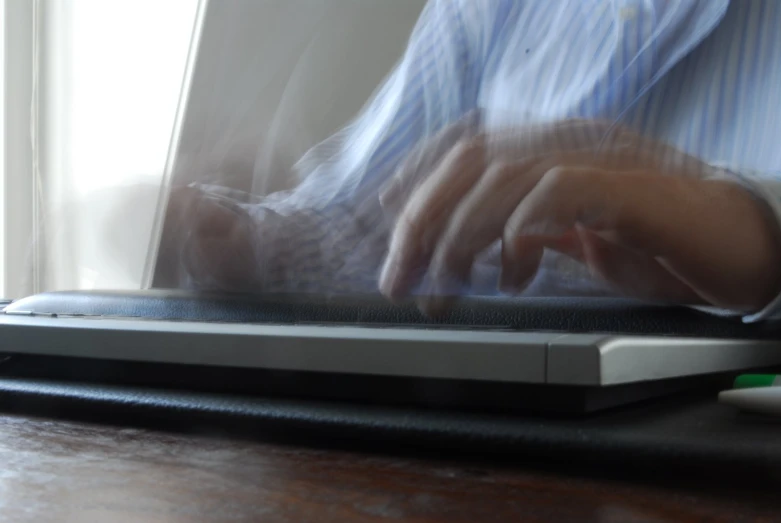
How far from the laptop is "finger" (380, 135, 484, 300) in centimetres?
1

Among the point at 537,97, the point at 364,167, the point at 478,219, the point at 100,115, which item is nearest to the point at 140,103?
the point at 100,115

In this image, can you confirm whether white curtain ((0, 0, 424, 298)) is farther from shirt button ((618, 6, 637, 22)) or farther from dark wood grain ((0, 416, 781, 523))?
dark wood grain ((0, 416, 781, 523))

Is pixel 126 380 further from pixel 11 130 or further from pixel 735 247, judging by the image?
pixel 11 130

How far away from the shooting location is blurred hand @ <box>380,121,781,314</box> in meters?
0.26

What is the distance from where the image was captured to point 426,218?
10.3 inches

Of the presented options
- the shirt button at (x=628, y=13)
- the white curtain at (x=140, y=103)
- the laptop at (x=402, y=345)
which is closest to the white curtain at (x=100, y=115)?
the white curtain at (x=140, y=103)

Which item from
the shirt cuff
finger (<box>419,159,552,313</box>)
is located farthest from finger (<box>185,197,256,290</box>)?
the shirt cuff

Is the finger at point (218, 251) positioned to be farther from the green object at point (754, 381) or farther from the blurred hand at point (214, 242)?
the green object at point (754, 381)

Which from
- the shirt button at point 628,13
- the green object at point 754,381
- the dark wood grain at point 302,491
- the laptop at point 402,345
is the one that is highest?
the shirt button at point 628,13

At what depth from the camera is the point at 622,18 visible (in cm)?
51

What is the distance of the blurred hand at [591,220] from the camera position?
26 centimetres

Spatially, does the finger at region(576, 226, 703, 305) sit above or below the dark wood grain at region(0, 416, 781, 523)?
above

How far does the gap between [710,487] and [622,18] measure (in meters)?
0.44

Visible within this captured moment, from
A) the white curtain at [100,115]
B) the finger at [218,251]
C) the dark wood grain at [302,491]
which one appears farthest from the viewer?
the white curtain at [100,115]
